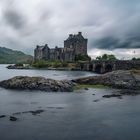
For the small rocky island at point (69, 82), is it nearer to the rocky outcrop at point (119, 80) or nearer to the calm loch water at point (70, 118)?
the rocky outcrop at point (119, 80)

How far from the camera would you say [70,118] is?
34.0 metres

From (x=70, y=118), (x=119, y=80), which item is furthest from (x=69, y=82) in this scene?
(x=70, y=118)

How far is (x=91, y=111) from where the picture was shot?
126 feet

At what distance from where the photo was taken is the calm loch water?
27323 millimetres

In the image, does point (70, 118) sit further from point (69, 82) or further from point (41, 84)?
point (69, 82)

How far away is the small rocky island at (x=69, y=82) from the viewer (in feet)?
198

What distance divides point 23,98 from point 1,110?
36.7 ft

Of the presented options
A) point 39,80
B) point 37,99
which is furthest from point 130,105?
point 39,80

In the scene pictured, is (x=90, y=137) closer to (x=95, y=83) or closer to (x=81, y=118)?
(x=81, y=118)

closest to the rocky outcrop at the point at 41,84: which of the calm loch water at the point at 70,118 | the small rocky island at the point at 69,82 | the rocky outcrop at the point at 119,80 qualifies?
the small rocky island at the point at 69,82

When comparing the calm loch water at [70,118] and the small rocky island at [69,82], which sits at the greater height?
the small rocky island at [69,82]

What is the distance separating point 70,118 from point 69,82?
30731 millimetres

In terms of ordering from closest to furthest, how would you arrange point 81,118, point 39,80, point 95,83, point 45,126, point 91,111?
point 45,126 → point 81,118 → point 91,111 → point 39,80 → point 95,83

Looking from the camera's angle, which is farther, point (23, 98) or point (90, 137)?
point (23, 98)
